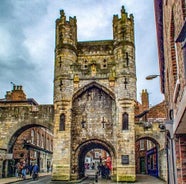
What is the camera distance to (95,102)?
83.6 ft

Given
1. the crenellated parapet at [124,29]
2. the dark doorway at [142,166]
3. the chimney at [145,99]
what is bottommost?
the dark doorway at [142,166]

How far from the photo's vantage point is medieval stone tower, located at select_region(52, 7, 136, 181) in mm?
23797

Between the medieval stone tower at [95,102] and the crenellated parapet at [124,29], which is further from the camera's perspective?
the crenellated parapet at [124,29]

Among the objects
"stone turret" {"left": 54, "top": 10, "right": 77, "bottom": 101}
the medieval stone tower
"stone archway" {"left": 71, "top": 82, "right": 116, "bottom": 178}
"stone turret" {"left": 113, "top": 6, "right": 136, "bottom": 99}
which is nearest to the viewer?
the medieval stone tower

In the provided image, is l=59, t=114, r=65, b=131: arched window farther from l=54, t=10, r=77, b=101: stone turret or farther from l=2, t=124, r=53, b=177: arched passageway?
l=2, t=124, r=53, b=177: arched passageway

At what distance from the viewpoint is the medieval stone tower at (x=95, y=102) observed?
23797 mm

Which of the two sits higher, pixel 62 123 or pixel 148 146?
pixel 62 123

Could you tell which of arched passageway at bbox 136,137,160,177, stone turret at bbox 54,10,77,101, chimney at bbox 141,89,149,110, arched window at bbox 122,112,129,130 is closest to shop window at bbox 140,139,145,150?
arched passageway at bbox 136,137,160,177

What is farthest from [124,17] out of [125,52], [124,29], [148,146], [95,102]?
[148,146]

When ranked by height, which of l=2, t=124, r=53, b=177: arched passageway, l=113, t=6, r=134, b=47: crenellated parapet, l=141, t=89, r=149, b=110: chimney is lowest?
l=2, t=124, r=53, b=177: arched passageway

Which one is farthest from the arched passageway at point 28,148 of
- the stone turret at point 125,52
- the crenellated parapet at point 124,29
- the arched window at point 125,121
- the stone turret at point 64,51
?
the crenellated parapet at point 124,29

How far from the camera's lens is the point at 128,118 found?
2414 centimetres

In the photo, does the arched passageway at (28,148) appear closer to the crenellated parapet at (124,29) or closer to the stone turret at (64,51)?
the stone turret at (64,51)

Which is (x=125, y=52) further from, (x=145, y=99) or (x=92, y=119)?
(x=145, y=99)
